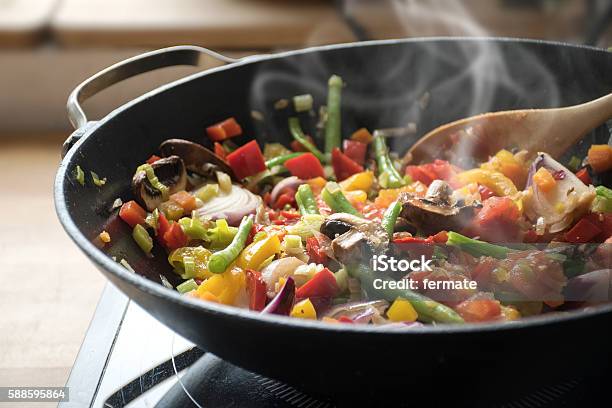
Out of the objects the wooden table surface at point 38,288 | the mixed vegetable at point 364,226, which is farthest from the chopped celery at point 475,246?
the wooden table surface at point 38,288

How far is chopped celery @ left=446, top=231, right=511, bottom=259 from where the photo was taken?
1.25 m

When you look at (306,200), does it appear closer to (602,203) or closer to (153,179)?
(153,179)

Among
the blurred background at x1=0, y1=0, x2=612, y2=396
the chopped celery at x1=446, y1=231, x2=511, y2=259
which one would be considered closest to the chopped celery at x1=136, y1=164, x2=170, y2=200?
the chopped celery at x1=446, y1=231, x2=511, y2=259

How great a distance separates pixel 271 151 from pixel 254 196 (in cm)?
20

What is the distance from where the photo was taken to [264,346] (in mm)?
896

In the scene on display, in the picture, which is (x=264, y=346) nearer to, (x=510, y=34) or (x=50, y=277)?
(x=50, y=277)

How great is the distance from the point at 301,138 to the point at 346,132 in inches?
4.6

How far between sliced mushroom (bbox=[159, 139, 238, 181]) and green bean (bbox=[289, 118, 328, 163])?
0.22m

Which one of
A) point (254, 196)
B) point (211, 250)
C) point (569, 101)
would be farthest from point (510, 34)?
point (211, 250)

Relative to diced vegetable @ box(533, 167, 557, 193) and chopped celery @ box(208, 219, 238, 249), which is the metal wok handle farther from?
diced vegetable @ box(533, 167, 557, 193)

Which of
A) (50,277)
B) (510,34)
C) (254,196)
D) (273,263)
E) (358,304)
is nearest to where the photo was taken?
(358,304)

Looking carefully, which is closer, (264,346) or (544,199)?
(264,346)

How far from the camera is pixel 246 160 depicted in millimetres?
1639

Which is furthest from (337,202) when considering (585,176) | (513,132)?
(585,176)
